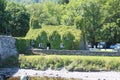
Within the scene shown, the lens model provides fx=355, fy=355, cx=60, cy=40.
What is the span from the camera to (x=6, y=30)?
74125 millimetres

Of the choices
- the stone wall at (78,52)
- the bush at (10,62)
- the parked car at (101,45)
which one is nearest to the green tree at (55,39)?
the stone wall at (78,52)

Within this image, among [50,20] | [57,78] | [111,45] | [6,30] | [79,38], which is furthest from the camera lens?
[50,20]

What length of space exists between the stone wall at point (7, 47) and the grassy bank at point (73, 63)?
3580 mm

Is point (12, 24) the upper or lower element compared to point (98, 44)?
upper

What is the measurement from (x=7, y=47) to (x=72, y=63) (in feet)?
37.9

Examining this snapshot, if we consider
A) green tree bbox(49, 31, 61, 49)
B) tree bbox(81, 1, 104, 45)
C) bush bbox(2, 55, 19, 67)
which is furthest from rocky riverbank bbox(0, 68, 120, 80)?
tree bbox(81, 1, 104, 45)

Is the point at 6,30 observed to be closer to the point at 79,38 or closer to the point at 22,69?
the point at 79,38

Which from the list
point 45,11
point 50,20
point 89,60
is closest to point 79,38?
point 89,60

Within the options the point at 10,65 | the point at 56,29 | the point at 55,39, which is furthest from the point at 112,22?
→ the point at 10,65

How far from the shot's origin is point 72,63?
1939 inches

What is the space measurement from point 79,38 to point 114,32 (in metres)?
14.9

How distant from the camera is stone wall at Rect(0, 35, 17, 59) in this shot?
53.1 metres

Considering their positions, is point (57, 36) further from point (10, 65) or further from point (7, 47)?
point (10, 65)

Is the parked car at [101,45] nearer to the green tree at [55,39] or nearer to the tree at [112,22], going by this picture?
the tree at [112,22]
